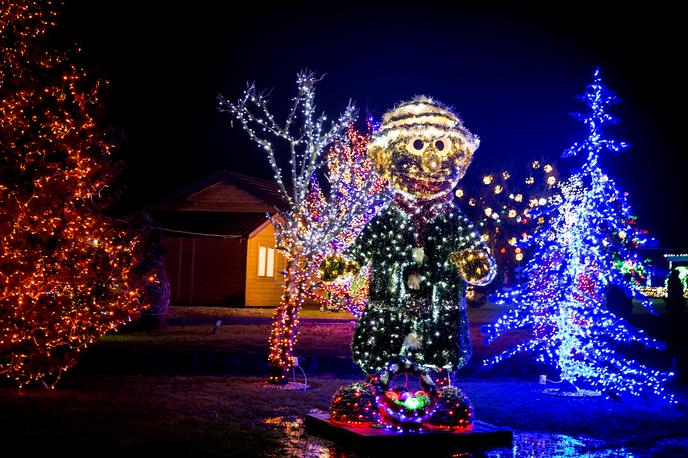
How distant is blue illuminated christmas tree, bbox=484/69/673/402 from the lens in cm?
1076

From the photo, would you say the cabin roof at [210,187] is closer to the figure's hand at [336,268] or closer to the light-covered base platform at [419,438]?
the figure's hand at [336,268]

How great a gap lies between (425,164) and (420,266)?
1066 mm

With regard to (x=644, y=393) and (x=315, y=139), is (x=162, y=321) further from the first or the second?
(x=644, y=393)

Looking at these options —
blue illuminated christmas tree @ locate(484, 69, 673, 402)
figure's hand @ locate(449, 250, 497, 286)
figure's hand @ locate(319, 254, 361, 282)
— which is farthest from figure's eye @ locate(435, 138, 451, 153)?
blue illuminated christmas tree @ locate(484, 69, 673, 402)

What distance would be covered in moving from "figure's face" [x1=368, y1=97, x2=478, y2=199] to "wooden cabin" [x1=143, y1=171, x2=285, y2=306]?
17871 mm

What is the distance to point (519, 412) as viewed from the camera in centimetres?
930

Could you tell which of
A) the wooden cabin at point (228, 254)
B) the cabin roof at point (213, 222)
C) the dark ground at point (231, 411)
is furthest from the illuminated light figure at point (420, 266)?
the cabin roof at point (213, 222)

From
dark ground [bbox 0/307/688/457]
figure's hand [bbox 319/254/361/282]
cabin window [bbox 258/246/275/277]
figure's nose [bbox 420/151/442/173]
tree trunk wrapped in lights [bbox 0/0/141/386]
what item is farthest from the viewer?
cabin window [bbox 258/246/275/277]

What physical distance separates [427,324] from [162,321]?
12.0m

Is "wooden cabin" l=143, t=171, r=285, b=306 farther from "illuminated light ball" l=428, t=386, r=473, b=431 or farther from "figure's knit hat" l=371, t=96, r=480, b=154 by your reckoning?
"illuminated light ball" l=428, t=386, r=473, b=431

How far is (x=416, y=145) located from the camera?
25.5 feet

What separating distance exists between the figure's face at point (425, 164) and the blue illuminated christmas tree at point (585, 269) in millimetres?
3666

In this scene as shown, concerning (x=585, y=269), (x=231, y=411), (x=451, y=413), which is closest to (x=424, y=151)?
(x=451, y=413)

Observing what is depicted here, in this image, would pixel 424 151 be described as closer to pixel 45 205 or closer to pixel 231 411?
pixel 231 411
